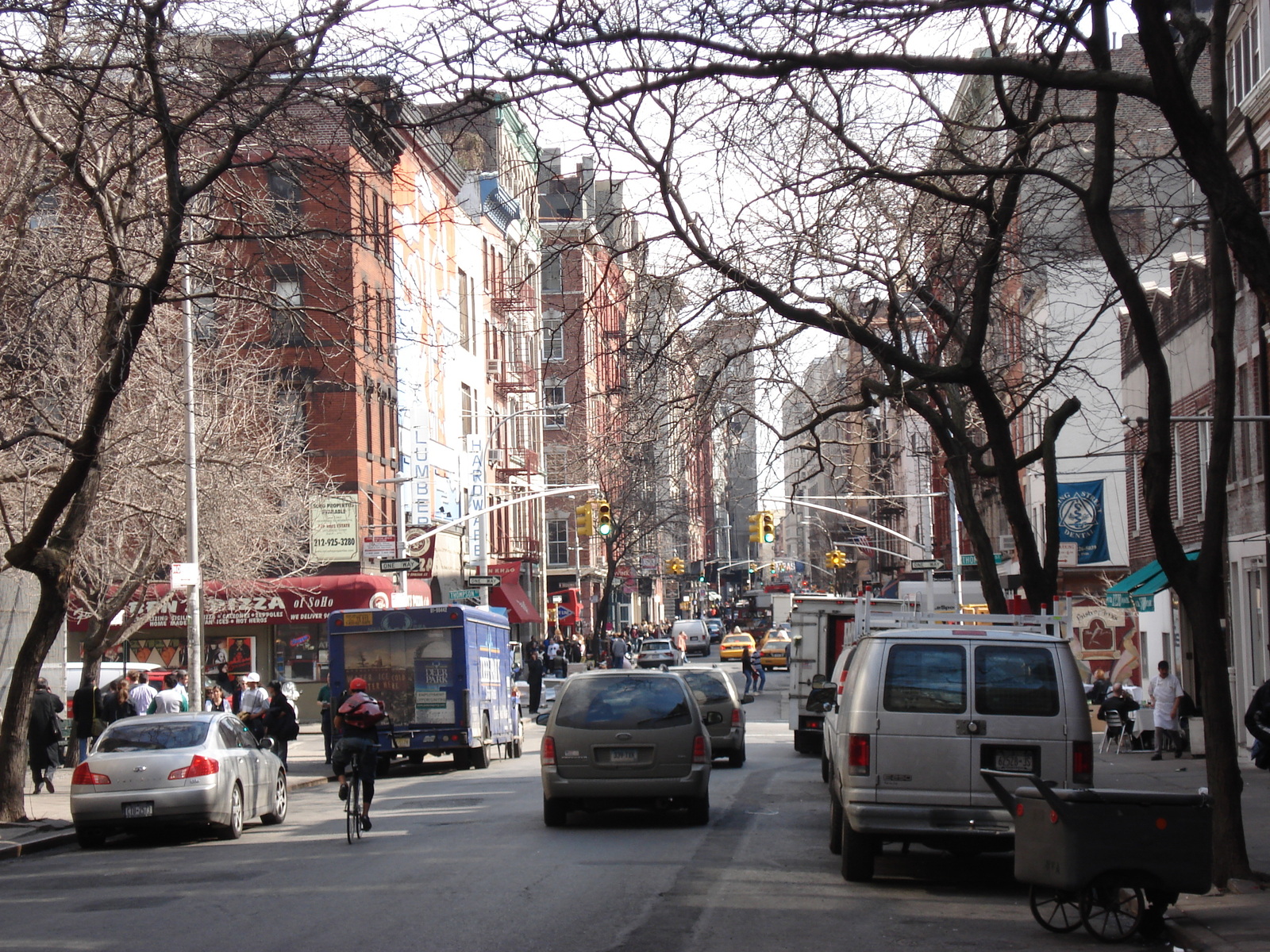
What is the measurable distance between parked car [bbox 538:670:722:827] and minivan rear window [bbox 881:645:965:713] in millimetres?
5023

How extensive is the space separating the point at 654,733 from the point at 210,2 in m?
8.79

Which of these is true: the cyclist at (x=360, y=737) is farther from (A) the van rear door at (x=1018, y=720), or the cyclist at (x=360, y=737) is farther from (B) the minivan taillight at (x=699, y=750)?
(A) the van rear door at (x=1018, y=720)

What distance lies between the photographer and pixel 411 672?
26797 mm

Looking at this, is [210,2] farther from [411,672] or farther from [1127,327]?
[1127,327]

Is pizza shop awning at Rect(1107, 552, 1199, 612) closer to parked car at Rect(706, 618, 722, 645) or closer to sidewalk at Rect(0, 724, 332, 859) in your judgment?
sidewalk at Rect(0, 724, 332, 859)

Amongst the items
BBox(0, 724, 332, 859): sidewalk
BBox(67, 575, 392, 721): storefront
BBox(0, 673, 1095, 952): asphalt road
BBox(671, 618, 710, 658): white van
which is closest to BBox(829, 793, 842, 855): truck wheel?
BBox(0, 673, 1095, 952): asphalt road

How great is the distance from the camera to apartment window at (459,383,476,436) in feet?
188

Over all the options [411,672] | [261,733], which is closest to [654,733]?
[411,672]

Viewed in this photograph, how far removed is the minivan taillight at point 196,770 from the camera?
55.6ft

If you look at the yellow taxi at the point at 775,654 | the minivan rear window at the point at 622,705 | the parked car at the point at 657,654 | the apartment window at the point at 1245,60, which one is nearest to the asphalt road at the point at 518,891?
the minivan rear window at the point at 622,705

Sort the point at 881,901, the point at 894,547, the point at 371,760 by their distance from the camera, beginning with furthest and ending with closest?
the point at 894,547
the point at 371,760
the point at 881,901

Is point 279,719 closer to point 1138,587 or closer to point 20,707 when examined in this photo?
point 20,707

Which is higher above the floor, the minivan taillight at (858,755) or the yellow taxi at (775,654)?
the minivan taillight at (858,755)

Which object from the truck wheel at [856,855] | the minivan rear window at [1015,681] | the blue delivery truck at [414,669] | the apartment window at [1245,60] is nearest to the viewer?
the minivan rear window at [1015,681]
